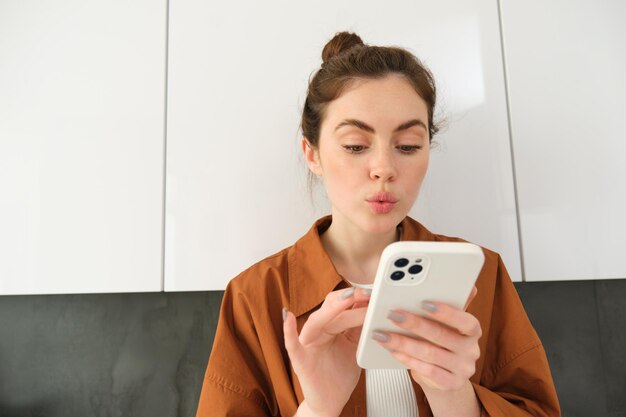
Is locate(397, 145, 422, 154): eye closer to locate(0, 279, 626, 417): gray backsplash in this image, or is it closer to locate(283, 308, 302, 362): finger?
locate(283, 308, 302, 362): finger

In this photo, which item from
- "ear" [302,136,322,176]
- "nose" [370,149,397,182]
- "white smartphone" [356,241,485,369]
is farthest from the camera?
"ear" [302,136,322,176]

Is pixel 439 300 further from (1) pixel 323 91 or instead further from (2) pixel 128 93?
(2) pixel 128 93

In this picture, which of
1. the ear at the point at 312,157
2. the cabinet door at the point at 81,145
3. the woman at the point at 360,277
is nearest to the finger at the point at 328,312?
the woman at the point at 360,277

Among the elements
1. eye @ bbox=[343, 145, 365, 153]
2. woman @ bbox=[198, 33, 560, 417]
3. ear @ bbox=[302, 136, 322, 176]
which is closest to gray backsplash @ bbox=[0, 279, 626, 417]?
woman @ bbox=[198, 33, 560, 417]

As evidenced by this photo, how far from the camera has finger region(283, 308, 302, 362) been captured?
50cm

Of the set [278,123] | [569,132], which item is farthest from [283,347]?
[569,132]

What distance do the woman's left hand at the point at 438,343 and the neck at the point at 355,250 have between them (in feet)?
1.05

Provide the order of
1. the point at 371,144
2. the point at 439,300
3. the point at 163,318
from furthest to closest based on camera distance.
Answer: the point at 163,318
the point at 371,144
the point at 439,300

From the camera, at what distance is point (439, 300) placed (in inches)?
18.7

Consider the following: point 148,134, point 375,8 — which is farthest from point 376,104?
point 148,134

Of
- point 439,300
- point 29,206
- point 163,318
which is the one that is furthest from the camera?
point 163,318

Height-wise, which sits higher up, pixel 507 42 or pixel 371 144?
pixel 507 42

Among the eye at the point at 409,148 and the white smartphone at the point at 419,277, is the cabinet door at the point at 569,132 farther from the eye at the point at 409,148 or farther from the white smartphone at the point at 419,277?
the white smartphone at the point at 419,277

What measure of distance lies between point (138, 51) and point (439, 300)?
78cm
